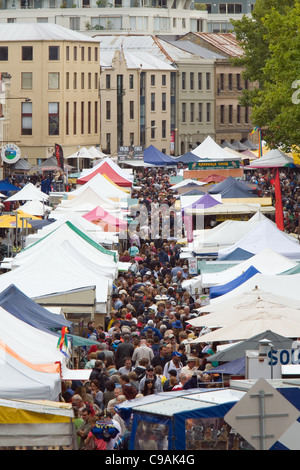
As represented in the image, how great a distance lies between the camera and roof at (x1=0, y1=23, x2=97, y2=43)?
3184 inches

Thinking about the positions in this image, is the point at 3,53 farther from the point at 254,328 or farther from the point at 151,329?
the point at 254,328

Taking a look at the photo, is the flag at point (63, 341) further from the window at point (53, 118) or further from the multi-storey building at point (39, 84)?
the window at point (53, 118)

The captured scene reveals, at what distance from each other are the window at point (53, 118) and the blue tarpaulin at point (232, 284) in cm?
6033

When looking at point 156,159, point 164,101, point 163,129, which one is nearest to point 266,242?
point 156,159

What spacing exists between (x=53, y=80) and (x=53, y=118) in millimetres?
2477

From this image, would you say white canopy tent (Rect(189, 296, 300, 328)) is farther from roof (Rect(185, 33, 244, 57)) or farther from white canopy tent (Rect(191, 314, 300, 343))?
roof (Rect(185, 33, 244, 57))

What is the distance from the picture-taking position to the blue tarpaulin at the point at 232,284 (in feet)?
71.2

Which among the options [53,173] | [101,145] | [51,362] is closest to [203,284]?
[51,362]

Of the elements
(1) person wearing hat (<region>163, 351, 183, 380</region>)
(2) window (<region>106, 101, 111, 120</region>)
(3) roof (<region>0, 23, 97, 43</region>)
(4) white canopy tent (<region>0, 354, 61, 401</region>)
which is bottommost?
(1) person wearing hat (<region>163, 351, 183, 380</region>)

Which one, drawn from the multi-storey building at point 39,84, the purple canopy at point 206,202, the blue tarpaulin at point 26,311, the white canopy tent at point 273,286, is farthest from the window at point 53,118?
the blue tarpaulin at point 26,311

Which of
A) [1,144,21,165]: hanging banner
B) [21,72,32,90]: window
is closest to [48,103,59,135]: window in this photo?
[21,72,32,90]: window

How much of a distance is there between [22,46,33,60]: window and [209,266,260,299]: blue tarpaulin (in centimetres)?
6092

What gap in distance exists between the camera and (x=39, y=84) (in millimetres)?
81438

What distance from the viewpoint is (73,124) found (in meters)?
83.4
